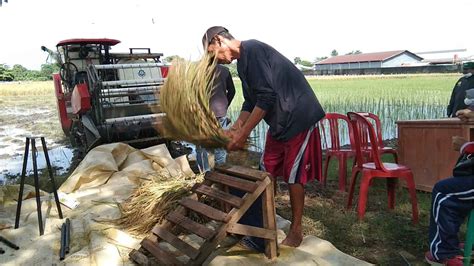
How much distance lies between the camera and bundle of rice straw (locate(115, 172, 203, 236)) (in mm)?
3191

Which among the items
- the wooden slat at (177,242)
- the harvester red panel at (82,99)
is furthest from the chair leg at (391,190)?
the harvester red panel at (82,99)

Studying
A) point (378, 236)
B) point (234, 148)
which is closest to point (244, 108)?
point (234, 148)

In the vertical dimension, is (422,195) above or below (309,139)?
below

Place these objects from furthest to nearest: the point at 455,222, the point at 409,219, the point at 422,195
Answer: the point at 422,195 → the point at 409,219 → the point at 455,222

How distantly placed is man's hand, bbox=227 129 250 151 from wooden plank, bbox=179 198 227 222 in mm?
442

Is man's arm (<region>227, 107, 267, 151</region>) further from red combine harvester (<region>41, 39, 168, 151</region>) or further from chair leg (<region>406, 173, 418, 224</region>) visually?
red combine harvester (<region>41, 39, 168, 151</region>)

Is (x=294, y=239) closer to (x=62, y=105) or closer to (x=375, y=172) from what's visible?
(x=375, y=172)

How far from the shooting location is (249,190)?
2512mm

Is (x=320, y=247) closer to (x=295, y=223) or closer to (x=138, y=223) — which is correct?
(x=295, y=223)

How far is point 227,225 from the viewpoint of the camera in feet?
7.89

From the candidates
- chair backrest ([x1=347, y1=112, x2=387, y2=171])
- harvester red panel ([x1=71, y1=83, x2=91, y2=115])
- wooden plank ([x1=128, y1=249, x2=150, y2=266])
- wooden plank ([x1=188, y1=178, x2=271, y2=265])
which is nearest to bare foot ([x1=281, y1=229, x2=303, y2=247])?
wooden plank ([x1=188, y1=178, x2=271, y2=265])

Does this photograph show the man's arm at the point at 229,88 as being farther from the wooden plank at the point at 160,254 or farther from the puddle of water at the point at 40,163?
the puddle of water at the point at 40,163

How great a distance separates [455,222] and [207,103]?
1679 millimetres

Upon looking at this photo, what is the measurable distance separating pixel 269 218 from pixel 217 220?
0.37 meters
